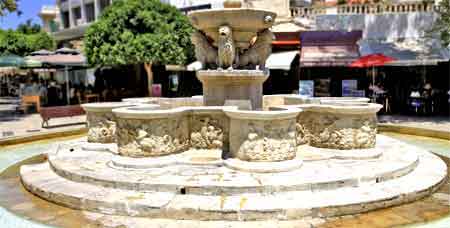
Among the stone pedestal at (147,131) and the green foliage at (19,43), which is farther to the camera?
the green foliage at (19,43)

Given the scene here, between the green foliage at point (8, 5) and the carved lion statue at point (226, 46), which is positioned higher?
the green foliage at point (8, 5)

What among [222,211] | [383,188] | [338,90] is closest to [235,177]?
[222,211]

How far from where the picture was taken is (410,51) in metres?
16.2

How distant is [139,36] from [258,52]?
34.5 ft

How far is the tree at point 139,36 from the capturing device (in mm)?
16969

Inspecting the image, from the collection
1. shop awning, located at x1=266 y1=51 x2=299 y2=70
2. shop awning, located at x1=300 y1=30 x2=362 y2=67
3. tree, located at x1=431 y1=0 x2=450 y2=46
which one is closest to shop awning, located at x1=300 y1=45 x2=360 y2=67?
shop awning, located at x1=300 y1=30 x2=362 y2=67

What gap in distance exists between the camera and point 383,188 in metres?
5.43

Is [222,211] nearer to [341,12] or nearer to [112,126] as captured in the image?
[112,126]

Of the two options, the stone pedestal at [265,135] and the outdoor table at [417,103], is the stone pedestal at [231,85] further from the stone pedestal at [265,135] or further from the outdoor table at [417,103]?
the outdoor table at [417,103]

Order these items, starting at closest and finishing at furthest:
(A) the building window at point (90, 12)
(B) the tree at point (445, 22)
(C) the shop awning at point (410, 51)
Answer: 1. (B) the tree at point (445, 22)
2. (C) the shop awning at point (410, 51)
3. (A) the building window at point (90, 12)

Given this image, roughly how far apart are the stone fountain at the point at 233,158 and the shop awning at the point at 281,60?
837cm

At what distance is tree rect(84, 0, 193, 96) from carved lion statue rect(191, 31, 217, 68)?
30.7 ft

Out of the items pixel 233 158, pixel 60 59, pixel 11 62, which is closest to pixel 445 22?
pixel 233 158

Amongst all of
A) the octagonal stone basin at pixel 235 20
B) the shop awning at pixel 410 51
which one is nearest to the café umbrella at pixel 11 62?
the octagonal stone basin at pixel 235 20
